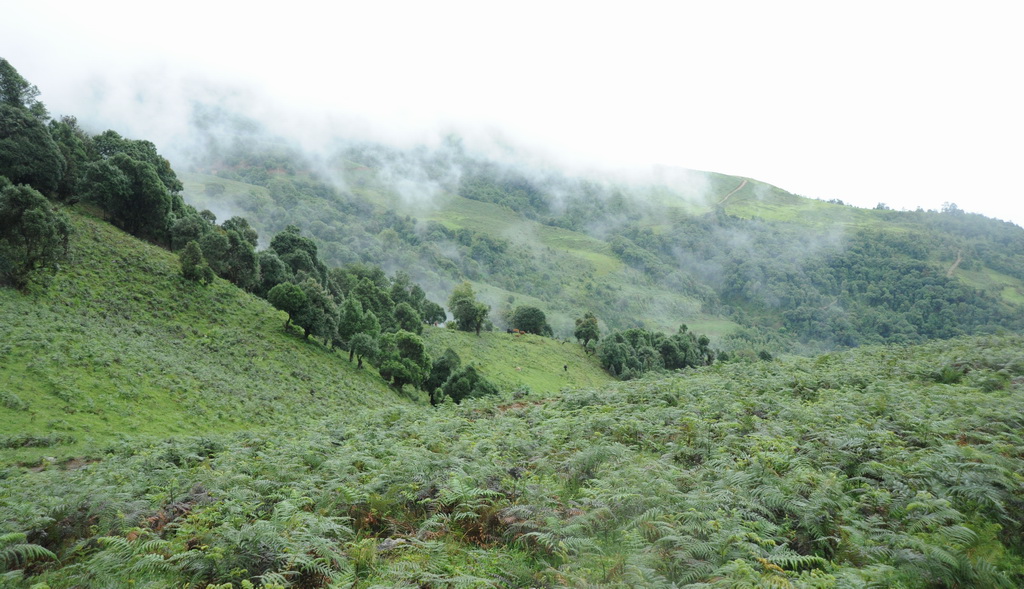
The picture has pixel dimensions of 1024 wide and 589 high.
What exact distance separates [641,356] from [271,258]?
71433mm

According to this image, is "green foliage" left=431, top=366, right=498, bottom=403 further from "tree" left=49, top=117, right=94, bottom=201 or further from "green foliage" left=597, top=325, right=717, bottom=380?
"green foliage" left=597, top=325, right=717, bottom=380

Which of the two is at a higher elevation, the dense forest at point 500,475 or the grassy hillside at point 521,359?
the dense forest at point 500,475

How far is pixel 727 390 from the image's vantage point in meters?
20.1

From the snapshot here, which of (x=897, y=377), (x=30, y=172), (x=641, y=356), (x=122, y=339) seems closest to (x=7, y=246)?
(x=122, y=339)

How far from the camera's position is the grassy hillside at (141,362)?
25.2m

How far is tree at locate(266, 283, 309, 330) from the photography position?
54.2 meters

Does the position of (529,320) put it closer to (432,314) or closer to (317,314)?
(432,314)

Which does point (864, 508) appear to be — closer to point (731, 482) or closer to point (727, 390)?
point (731, 482)

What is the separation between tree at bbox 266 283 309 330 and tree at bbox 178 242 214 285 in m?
7.27

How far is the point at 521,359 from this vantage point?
274ft

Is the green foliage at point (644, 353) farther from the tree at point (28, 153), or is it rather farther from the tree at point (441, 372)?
the tree at point (28, 153)

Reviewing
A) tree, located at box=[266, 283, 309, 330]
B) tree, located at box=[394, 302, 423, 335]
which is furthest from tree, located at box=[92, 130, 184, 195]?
tree, located at box=[394, 302, 423, 335]

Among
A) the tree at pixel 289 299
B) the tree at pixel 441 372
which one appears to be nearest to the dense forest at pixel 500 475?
the tree at pixel 289 299

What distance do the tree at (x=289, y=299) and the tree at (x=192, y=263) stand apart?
7.27 m
